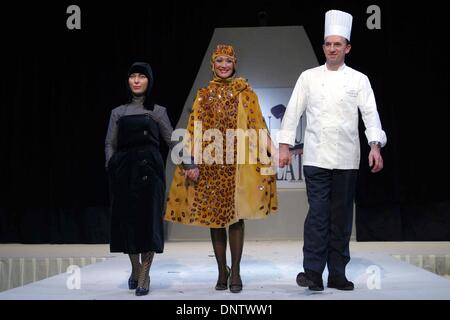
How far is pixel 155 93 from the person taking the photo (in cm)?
688

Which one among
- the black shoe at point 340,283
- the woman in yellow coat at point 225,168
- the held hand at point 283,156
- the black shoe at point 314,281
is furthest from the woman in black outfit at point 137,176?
the black shoe at point 340,283

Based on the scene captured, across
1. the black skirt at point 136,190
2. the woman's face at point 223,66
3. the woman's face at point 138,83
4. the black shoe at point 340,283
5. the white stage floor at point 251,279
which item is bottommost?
the white stage floor at point 251,279

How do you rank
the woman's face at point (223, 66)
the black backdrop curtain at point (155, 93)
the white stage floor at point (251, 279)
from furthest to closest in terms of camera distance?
the black backdrop curtain at point (155, 93) → the woman's face at point (223, 66) → the white stage floor at point (251, 279)

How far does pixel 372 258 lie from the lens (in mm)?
5156

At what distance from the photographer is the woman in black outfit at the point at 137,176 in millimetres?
3658

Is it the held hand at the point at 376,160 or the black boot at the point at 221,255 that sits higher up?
the held hand at the point at 376,160

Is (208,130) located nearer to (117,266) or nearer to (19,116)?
(117,266)

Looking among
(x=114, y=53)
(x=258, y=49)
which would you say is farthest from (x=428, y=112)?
(x=114, y=53)

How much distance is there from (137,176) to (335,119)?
3.20ft

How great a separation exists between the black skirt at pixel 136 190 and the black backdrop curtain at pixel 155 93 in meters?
3.22

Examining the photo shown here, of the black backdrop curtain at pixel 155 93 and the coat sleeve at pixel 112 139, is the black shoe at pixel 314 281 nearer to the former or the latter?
the coat sleeve at pixel 112 139

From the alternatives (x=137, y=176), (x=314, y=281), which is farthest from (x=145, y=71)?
(x=314, y=281)

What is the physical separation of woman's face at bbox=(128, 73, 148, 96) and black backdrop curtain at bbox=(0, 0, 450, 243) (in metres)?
3.14

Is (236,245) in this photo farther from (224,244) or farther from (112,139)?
(112,139)
